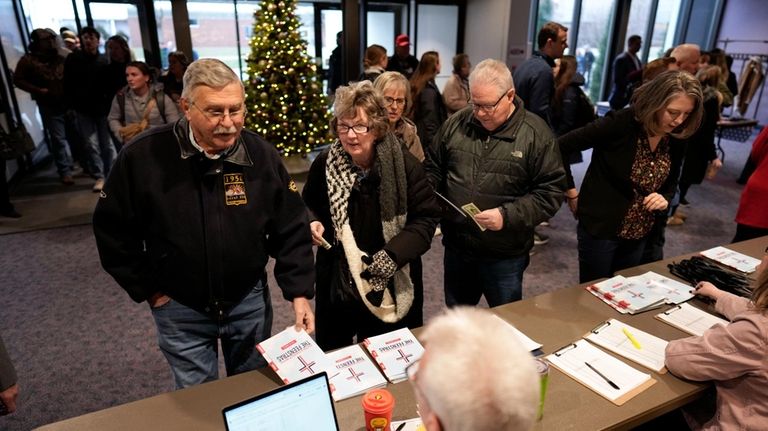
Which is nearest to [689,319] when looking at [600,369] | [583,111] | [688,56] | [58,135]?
[600,369]

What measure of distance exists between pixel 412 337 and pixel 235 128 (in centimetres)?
91

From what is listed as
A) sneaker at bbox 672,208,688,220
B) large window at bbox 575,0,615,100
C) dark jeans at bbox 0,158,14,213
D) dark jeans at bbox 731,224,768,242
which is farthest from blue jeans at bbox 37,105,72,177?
large window at bbox 575,0,615,100

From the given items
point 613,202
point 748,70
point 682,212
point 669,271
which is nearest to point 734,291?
point 669,271

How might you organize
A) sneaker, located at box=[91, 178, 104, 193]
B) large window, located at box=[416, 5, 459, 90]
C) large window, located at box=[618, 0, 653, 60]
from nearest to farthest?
sneaker, located at box=[91, 178, 104, 193]
large window, located at box=[416, 5, 459, 90]
large window, located at box=[618, 0, 653, 60]

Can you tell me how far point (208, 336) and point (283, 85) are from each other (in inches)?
159

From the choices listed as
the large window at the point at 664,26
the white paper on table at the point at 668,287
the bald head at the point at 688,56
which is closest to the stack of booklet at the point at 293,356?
the white paper on table at the point at 668,287

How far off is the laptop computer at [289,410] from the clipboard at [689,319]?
52.3 inches

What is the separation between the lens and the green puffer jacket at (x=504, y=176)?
2.06m

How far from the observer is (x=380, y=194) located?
6.18ft

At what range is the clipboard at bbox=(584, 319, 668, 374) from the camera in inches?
63.7

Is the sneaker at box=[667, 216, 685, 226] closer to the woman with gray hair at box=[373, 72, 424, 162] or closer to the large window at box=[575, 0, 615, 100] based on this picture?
the woman with gray hair at box=[373, 72, 424, 162]

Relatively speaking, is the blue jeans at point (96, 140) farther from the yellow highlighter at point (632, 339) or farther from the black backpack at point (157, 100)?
the yellow highlighter at point (632, 339)

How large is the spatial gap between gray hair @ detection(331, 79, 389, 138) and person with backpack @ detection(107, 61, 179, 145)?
293cm

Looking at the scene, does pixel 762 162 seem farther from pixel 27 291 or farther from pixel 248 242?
pixel 27 291
